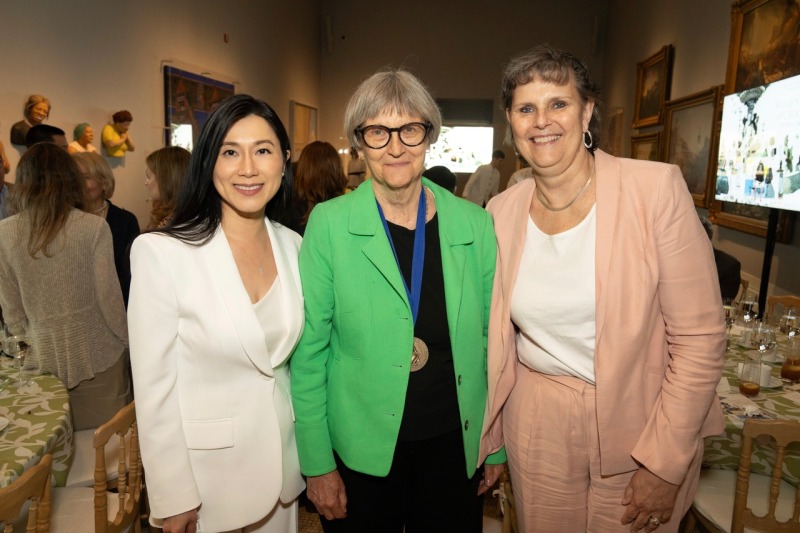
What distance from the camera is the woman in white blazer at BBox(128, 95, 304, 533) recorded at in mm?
1467

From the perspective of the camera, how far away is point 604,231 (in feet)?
4.92

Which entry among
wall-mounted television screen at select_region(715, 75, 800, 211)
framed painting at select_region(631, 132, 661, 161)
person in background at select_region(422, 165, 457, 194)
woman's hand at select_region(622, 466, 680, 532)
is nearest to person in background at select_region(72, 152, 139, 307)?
woman's hand at select_region(622, 466, 680, 532)

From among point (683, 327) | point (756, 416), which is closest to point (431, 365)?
point (683, 327)

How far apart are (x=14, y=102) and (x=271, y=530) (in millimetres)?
4097

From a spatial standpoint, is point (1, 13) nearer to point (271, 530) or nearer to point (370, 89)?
point (370, 89)

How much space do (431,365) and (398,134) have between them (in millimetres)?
646

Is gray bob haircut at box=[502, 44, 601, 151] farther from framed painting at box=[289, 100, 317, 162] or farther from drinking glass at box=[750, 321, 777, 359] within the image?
framed painting at box=[289, 100, 317, 162]

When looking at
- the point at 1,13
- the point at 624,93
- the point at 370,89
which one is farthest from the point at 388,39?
the point at 370,89

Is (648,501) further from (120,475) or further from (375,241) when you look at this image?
(120,475)

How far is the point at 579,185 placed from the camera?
1.61m

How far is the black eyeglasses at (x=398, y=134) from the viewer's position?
161cm

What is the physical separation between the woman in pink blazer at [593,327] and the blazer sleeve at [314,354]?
0.48 meters

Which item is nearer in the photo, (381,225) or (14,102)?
(381,225)

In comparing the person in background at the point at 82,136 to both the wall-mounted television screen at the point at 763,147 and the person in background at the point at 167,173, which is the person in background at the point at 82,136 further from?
the wall-mounted television screen at the point at 763,147
